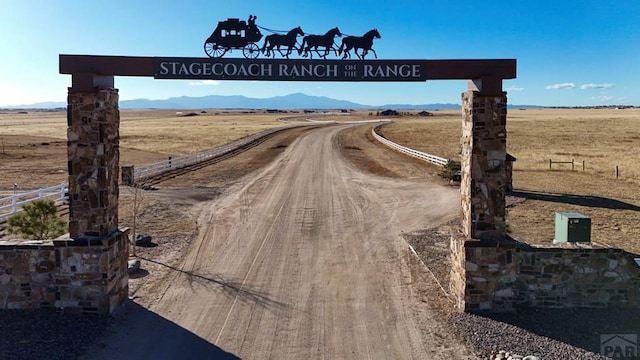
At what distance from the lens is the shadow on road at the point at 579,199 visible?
2236cm

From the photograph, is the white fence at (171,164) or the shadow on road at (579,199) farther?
the white fence at (171,164)

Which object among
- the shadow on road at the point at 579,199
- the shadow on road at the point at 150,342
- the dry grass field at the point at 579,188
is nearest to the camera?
the shadow on road at the point at 150,342

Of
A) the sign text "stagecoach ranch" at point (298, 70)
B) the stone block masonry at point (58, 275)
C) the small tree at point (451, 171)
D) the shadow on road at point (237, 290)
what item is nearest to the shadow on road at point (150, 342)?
the stone block masonry at point (58, 275)

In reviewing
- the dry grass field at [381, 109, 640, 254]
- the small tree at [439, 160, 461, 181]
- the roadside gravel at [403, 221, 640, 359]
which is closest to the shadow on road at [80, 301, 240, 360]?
the roadside gravel at [403, 221, 640, 359]

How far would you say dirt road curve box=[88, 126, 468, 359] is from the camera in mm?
8914

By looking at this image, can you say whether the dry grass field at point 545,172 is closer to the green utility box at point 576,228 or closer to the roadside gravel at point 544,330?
the green utility box at point 576,228

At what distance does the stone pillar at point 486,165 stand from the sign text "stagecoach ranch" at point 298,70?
1410 millimetres

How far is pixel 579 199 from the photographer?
78.5 feet

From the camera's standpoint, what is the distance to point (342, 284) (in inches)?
475

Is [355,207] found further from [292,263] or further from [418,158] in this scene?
[418,158]

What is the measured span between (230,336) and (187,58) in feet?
17.9

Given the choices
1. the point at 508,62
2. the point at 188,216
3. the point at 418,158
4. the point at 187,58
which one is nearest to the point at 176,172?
the point at 188,216

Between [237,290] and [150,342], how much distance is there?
2.82 metres

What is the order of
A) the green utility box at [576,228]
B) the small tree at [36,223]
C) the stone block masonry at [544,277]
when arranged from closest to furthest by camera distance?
1. the stone block masonry at [544,277]
2. the green utility box at [576,228]
3. the small tree at [36,223]
